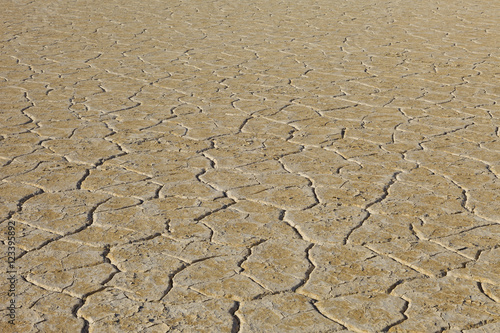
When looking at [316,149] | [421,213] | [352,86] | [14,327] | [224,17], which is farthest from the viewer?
[224,17]

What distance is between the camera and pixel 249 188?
3.80 m

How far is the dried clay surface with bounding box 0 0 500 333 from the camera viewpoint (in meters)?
2.66

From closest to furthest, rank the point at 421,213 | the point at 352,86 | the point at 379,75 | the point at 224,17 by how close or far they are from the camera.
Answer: the point at 421,213, the point at 352,86, the point at 379,75, the point at 224,17

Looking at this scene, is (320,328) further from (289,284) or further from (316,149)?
(316,149)

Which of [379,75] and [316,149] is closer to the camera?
[316,149]

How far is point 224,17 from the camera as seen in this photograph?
9922 mm

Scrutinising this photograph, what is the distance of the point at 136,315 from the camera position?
2559 mm

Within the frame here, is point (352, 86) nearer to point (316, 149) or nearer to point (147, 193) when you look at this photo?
point (316, 149)

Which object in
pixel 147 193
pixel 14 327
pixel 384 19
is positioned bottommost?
pixel 384 19

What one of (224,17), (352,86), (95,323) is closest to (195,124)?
(352,86)

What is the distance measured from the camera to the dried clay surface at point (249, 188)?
2.66 metres

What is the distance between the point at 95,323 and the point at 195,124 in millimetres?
2595

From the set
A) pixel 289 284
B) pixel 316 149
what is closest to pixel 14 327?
pixel 289 284

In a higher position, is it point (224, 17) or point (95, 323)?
point (95, 323)
